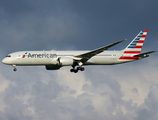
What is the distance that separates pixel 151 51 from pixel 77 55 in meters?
16.8

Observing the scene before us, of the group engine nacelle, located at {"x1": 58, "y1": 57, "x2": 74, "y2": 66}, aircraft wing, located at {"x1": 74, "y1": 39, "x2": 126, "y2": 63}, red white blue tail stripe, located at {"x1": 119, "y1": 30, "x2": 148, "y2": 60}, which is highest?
red white blue tail stripe, located at {"x1": 119, "y1": 30, "x2": 148, "y2": 60}

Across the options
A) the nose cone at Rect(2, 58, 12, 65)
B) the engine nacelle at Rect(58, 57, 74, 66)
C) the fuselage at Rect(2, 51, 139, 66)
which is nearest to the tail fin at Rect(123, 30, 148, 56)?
the fuselage at Rect(2, 51, 139, 66)

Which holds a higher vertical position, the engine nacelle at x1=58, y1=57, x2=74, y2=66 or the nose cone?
the nose cone

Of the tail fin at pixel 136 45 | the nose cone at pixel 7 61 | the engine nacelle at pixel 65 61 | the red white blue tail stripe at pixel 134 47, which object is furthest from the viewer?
the tail fin at pixel 136 45

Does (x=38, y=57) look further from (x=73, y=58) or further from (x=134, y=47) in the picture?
(x=134, y=47)

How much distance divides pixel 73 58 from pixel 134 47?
56.2ft

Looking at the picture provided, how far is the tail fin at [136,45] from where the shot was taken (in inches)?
2657

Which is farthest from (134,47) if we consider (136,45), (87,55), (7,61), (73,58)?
(7,61)

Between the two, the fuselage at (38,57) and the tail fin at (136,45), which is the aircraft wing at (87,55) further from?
the tail fin at (136,45)

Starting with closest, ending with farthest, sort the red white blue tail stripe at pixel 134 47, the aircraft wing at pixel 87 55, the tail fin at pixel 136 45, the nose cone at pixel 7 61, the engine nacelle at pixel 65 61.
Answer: the aircraft wing at pixel 87 55
the engine nacelle at pixel 65 61
the nose cone at pixel 7 61
the red white blue tail stripe at pixel 134 47
the tail fin at pixel 136 45

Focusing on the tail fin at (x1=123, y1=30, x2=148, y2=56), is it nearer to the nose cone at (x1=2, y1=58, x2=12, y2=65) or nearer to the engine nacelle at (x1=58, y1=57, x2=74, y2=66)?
the engine nacelle at (x1=58, y1=57, x2=74, y2=66)

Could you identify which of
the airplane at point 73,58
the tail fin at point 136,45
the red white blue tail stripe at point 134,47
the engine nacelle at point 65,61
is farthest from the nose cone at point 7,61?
the tail fin at point 136,45

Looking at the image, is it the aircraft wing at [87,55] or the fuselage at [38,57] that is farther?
the fuselage at [38,57]

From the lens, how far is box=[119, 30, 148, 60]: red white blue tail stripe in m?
66.8
